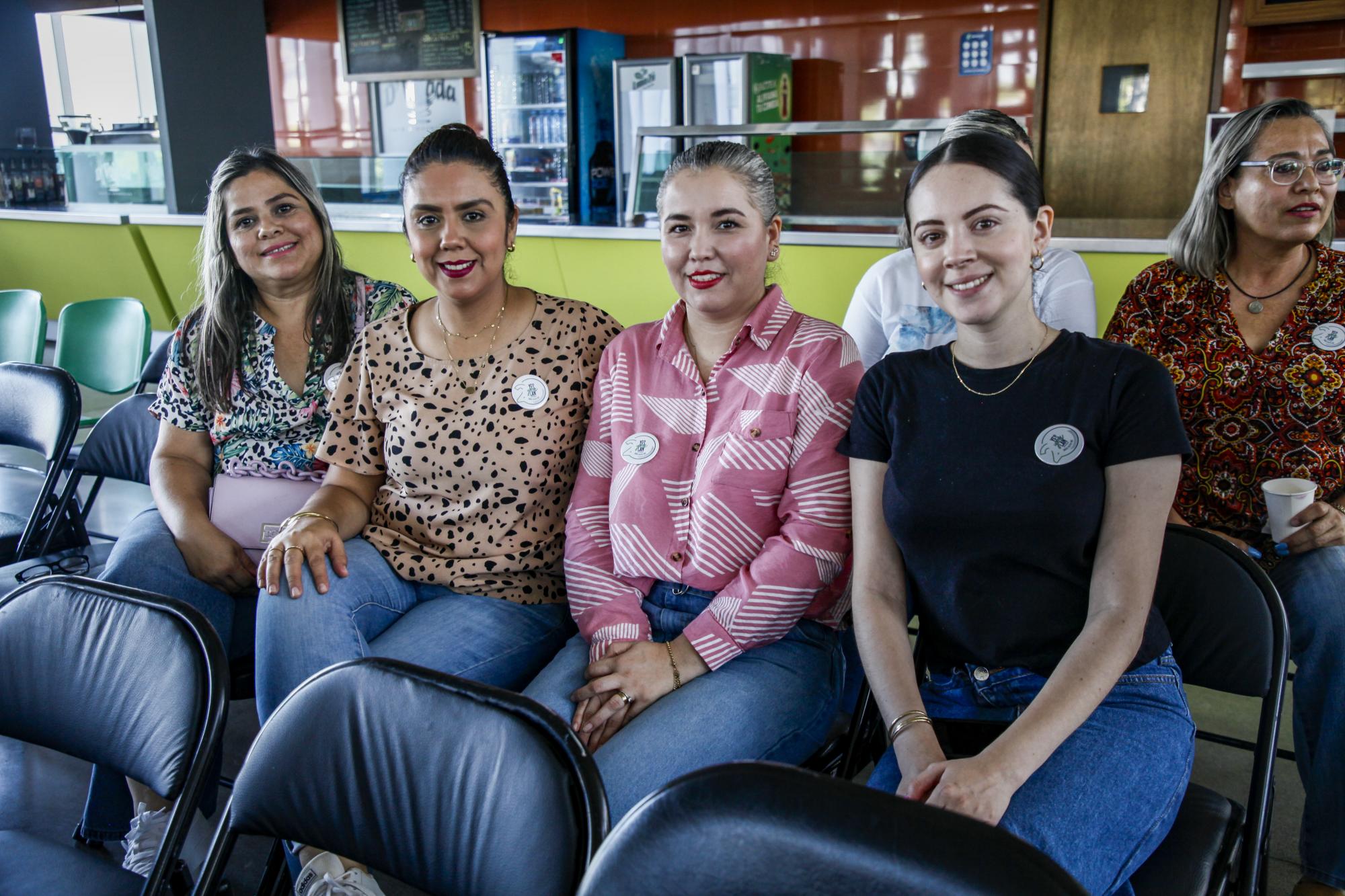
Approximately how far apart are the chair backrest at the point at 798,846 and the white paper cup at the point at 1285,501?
47.1 inches

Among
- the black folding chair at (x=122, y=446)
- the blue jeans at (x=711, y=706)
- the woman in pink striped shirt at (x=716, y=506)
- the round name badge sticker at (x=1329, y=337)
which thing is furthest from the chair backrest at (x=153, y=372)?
the round name badge sticker at (x=1329, y=337)

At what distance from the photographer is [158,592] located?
202 cm

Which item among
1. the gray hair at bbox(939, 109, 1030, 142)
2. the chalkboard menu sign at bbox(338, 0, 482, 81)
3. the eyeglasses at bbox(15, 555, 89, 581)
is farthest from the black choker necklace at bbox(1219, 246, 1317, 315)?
the chalkboard menu sign at bbox(338, 0, 482, 81)

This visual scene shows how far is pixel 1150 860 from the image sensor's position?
1348 mm

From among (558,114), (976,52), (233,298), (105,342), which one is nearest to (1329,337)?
(233,298)

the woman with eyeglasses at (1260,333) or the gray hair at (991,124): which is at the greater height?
the gray hair at (991,124)

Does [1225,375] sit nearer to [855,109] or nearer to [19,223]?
[855,109]

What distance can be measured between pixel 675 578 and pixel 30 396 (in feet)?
6.53

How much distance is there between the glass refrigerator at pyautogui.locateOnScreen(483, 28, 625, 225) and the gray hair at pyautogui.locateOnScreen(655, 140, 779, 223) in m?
6.03

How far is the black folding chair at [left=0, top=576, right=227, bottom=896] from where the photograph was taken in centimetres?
136

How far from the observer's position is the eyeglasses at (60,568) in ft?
8.20

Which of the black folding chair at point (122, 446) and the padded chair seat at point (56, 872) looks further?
the black folding chair at point (122, 446)

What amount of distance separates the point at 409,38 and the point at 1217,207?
7912 millimetres

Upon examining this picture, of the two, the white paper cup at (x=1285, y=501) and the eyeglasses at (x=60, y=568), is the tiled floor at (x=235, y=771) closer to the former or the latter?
the eyeglasses at (x=60, y=568)
